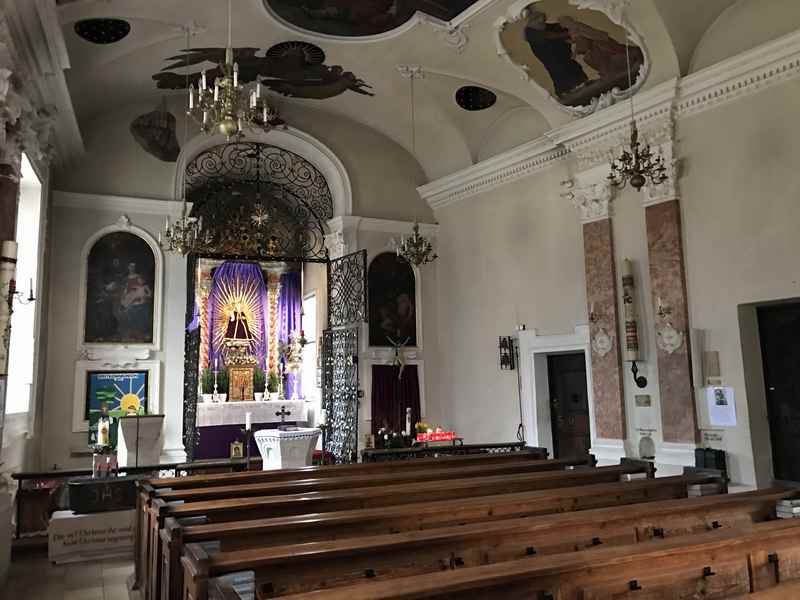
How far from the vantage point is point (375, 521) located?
364cm

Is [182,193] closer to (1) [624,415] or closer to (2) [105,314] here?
(2) [105,314]

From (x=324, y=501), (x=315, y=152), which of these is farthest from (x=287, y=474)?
(x=315, y=152)

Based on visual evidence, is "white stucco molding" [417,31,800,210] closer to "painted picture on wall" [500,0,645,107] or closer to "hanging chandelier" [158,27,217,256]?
"painted picture on wall" [500,0,645,107]

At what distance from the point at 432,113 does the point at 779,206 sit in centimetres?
573

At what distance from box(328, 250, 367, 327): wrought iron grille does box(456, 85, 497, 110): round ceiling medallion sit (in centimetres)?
293

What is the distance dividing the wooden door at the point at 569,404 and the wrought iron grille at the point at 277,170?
493cm

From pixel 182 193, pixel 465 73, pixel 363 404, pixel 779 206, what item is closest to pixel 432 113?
pixel 465 73

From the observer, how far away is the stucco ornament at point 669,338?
7891 mm

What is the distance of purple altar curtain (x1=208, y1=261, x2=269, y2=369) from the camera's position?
1450cm

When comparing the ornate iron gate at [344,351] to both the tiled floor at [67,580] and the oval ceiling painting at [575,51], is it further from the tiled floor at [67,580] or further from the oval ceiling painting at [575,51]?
the tiled floor at [67,580]

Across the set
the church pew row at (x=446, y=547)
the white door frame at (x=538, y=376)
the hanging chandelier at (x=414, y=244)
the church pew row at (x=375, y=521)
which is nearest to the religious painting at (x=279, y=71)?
the hanging chandelier at (x=414, y=244)

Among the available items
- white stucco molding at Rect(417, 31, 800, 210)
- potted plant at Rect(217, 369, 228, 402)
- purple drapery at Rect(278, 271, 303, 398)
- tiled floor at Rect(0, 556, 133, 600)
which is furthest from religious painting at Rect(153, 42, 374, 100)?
tiled floor at Rect(0, 556, 133, 600)

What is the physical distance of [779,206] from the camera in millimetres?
7172

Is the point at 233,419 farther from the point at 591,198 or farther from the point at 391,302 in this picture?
the point at 591,198
